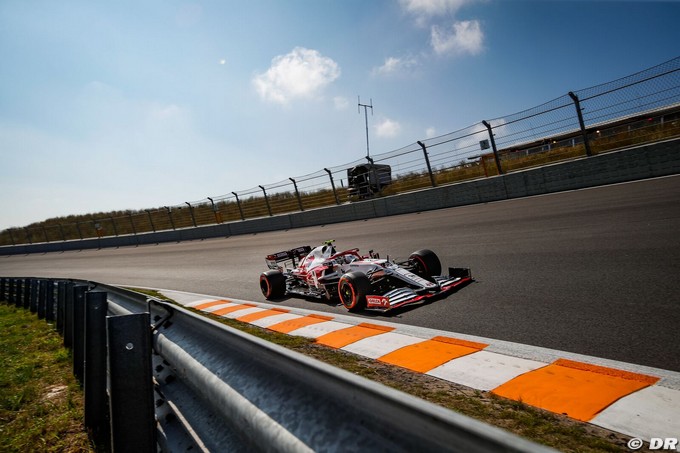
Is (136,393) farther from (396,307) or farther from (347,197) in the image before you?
(347,197)

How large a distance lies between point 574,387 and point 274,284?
5.63 m

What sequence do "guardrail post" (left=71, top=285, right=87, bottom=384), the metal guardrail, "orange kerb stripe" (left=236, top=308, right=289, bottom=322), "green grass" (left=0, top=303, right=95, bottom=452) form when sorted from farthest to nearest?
"orange kerb stripe" (left=236, top=308, right=289, bottom=322) → "guardrail post" (left=71, top=285, right=87, bottom=384) → "green grass" (left=0, top=303, right=95, bottom=452) → the metal guardrail

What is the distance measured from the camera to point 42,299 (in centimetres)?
801

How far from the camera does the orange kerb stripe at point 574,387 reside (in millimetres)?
2512

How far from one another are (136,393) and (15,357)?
4966mm

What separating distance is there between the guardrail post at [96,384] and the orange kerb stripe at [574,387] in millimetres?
2806

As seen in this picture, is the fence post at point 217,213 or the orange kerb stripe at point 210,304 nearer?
the orange kerb stripe at point 210,304

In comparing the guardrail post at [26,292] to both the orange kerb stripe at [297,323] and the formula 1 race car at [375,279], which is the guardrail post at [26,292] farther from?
the orange kerb stripe at [297,323]

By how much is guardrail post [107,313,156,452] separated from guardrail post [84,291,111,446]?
1.16 meters

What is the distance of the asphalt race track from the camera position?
3.52 metres

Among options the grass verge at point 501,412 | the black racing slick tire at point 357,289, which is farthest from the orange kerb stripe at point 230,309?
the grass verge at point 501,412

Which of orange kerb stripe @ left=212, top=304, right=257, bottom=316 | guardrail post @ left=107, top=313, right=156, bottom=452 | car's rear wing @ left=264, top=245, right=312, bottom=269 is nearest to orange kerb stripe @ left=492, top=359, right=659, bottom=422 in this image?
guardrail post @ left=107, top=313, right=156, bottom=452

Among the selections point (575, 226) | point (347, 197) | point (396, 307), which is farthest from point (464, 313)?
point (347, 197)

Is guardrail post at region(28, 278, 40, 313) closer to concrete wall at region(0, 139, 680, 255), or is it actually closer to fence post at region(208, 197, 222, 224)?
concrete wall at region(0, 139, 680, 255)
